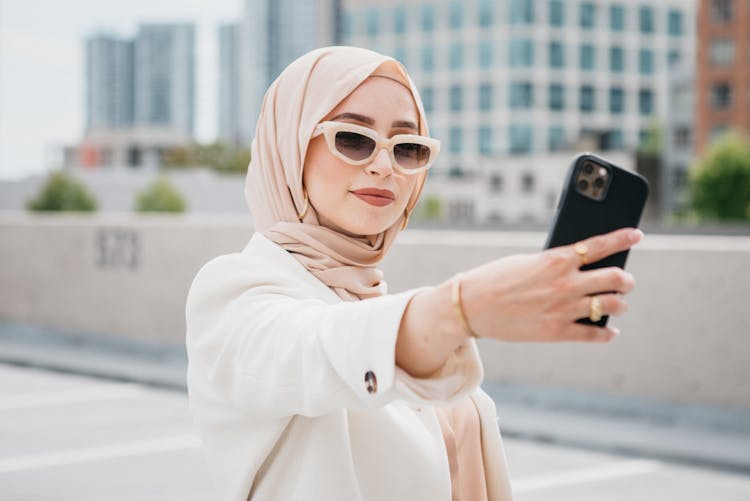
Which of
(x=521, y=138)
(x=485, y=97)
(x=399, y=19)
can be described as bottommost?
(x=521, y=138)

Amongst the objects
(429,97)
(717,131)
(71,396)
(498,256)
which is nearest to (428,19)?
(429,97)

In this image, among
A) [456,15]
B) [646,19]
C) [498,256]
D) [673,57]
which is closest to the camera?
[498,256]

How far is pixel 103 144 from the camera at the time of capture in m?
125

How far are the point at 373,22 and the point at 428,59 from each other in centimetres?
711

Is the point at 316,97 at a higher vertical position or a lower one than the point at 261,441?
higher

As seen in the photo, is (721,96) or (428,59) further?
(428,59)

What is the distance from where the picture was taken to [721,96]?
87.8 meters

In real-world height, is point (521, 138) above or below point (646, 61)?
below

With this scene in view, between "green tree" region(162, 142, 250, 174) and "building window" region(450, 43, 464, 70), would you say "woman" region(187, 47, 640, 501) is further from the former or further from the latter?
"green tree" region(162, 142, 250, 174)

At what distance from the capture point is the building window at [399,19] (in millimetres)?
106188

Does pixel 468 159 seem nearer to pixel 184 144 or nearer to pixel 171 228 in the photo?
pixel 184 144

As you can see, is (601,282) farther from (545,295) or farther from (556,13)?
(556,13)

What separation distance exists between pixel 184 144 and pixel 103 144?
35.3ft

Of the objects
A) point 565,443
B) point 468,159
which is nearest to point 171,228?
point 565,443
